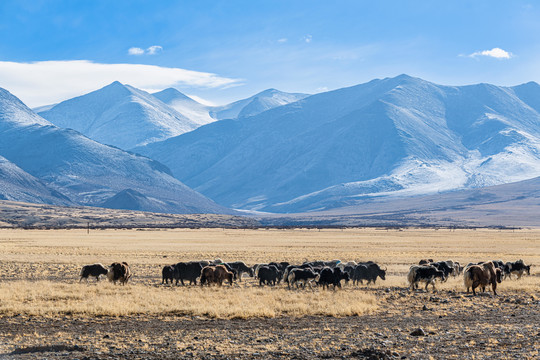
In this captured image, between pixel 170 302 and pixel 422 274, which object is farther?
pixel 422 274

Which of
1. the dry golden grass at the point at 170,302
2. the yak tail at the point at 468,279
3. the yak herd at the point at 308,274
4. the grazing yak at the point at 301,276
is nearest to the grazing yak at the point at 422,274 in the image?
the yak herd at the point at 308,274

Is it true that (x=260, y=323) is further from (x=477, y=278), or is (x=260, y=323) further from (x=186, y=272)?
(x=186, y=272)

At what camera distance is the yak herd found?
87.0 ft

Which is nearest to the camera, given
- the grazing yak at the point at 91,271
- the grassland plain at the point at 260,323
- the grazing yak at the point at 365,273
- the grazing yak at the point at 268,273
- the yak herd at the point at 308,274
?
the grassland plain at the point at 260,323

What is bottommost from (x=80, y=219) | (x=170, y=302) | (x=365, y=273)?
(x=170, y=302)

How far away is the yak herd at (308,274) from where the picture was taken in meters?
26.5

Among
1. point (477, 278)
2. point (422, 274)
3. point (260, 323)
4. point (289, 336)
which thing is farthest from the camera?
point (422, 274)

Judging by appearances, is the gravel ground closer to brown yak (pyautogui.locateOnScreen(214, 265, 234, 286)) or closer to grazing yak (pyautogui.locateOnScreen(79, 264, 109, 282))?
brown yak (pyautogui.locateOnScreen(214, 265, 234, 286))

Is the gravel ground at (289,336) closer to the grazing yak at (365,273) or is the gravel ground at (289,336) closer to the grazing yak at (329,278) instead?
the grazing yak at (329,278)

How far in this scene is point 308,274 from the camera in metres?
28.8

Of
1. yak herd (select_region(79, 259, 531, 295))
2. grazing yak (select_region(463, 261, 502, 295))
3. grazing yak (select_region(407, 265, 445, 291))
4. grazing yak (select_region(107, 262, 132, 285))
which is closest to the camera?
grazing yak (select_region(463, 261, 502, 295))

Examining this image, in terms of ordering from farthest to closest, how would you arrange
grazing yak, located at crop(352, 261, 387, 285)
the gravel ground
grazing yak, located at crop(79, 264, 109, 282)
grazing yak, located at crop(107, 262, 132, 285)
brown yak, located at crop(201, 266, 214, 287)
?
1. grazing yak, located at crop(352, 261, 387, 285)
2. grazing yak, located at crop(79, 264, 109, 282)
3. brown yak, located at crop(201, 266, 214, 287)
4. grazing yak, located at crop(107, 262, 132, 285)
5. the gravel ground

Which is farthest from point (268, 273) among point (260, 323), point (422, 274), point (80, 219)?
point (80, 219)

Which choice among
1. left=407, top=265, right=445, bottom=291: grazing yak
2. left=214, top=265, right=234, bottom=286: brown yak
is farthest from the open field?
left=407, top=265, right=445, bottom=291: grazing yak
